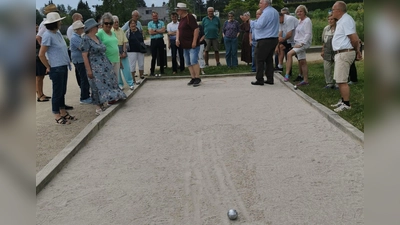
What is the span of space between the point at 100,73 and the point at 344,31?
4.31m

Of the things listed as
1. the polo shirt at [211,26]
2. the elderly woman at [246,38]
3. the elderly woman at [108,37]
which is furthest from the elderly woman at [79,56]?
the elderly woman at [246,38]

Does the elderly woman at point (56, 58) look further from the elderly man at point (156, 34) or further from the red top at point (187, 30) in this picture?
the elderly man at point (156, 34)

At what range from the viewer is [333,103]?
23.6 feet

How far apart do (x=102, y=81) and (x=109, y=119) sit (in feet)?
2.69

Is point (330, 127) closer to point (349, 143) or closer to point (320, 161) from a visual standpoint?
point (349, 143)

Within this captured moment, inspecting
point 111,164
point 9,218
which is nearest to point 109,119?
point 111,164

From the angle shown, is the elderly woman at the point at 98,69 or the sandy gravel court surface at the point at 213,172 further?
the elderly woman at the point at 98,69

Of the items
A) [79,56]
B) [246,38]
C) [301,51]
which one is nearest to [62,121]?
[79,56]

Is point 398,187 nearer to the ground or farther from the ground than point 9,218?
farther from the ground

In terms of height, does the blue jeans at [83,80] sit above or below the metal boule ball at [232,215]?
above

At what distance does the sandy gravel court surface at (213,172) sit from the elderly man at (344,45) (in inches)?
25.3

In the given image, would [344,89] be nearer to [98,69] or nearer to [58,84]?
[98,69]

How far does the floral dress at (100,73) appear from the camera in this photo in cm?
700

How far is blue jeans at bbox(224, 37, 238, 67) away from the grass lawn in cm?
31
